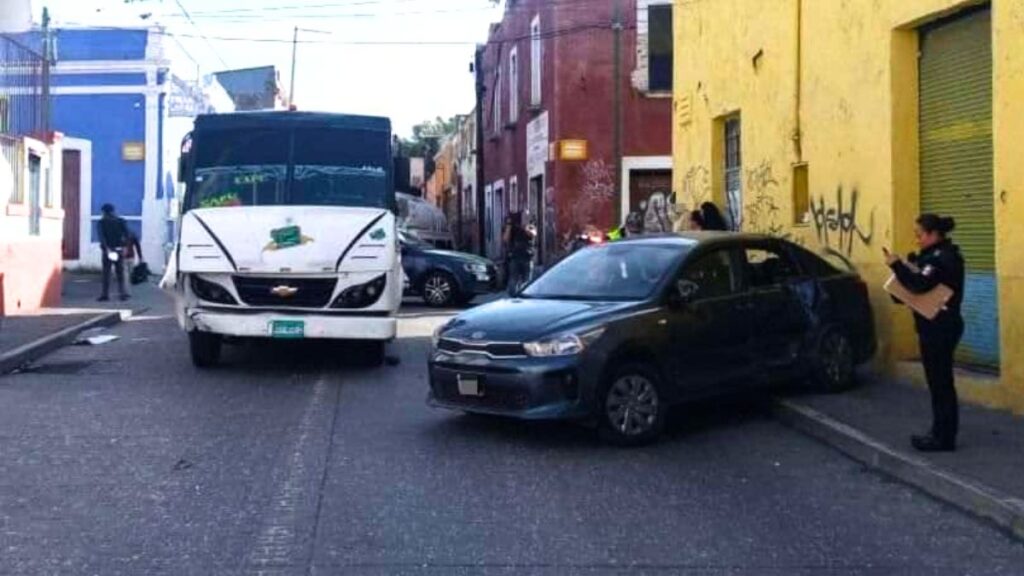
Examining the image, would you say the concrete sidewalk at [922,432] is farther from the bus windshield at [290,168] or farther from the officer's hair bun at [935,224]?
the bus windshield at [290,168]

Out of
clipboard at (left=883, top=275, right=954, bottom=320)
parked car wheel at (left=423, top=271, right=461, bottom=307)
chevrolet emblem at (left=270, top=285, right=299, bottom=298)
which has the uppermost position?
parked car wheel at (left=423, top=271, right=461, bottom=307)

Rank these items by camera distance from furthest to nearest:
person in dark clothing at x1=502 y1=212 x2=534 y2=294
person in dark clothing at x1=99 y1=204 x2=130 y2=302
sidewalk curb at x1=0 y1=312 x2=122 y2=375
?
person in dark clothing at x1=502 y1=212 x2=534 y2=294 < person in dark clothing at x1=99 y1=204 x2=130 y2=302 < sidewalk curb at x1=0 y1=312 x2=122 y2=375

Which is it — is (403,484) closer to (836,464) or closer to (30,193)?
(836,464)

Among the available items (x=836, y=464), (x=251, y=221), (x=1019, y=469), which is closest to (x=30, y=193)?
(x=251, y=221)

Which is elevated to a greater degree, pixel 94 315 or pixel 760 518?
pixel 94 315

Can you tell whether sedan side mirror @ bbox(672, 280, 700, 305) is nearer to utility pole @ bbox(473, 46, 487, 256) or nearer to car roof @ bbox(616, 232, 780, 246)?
car roof @ bbox(616, 232, 780, 246)

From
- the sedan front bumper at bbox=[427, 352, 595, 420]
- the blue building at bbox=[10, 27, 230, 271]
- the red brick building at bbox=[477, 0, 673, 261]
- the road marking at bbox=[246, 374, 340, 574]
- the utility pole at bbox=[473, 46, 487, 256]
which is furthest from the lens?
→ the utility pole at bbox=[473, 46, 487, 256]

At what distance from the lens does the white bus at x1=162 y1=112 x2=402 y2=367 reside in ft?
41.7

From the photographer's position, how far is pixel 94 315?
1922 centimetres

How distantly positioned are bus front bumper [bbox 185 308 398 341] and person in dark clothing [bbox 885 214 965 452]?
583cm

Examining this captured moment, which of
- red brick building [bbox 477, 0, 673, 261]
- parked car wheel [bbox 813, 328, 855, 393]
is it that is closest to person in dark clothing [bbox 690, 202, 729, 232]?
parked car wheel [bbox 813, 328, 855, 393]

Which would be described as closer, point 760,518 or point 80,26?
point 760,518

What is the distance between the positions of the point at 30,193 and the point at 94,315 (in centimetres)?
255

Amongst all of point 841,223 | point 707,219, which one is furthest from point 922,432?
point 707,219
